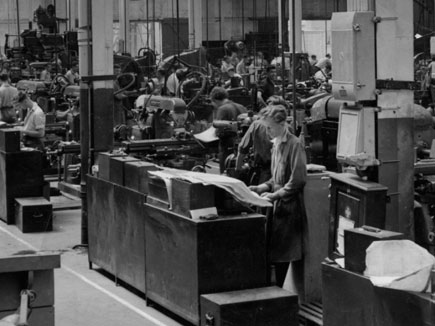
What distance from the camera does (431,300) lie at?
4930 mm

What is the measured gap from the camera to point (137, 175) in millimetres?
8969

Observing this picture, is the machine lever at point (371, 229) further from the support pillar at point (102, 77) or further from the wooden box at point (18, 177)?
the wooden box at point (18, 177)

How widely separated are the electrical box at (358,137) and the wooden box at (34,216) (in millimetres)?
6097

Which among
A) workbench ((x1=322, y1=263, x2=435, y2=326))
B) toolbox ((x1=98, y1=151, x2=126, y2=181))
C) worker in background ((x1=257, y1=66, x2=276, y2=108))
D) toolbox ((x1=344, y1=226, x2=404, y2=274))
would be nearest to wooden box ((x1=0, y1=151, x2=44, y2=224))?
toolbox ((x1=98, y1=151, x2=126, y2=181))

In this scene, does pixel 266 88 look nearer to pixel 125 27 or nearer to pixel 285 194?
pixel 125 27

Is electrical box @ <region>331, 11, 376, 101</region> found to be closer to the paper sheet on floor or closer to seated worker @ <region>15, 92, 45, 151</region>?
the paper sheet on floor

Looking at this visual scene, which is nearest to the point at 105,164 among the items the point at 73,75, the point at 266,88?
the point at 266,88

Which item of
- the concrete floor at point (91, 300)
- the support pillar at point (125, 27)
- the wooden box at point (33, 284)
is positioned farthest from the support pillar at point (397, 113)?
the support pillar at point (125, 27)

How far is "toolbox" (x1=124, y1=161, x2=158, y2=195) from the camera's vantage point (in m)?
8.84

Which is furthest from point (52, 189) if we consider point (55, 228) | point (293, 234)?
point (293, 234)

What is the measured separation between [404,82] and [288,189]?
49.7 inches

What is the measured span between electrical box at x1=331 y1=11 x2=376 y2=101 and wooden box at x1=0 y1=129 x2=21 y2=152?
6.51 metres

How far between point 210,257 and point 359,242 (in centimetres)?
190

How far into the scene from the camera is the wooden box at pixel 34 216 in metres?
12.4
